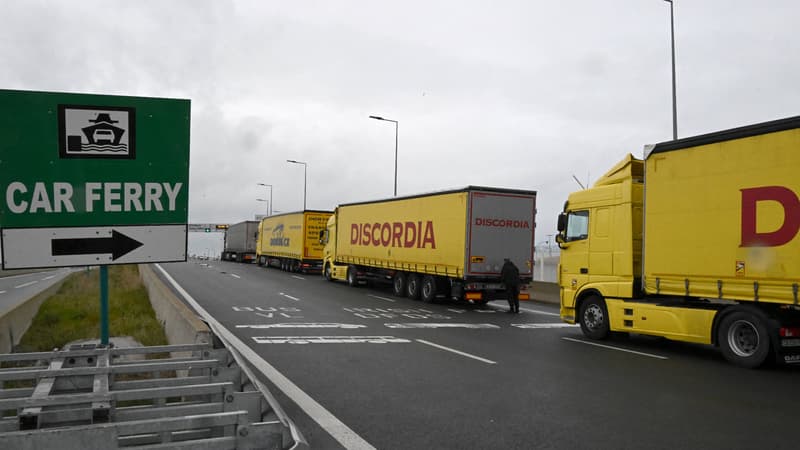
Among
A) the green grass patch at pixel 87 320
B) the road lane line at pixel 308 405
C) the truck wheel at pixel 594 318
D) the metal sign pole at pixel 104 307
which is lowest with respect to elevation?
the green grass patch at pixel 87 320

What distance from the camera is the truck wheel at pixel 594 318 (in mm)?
12352

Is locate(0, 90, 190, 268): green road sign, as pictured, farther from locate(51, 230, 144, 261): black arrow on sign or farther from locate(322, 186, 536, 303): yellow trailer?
locate(322, 186, 536, 303): yellow trailer

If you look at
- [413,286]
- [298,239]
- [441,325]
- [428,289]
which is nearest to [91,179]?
[441,325]

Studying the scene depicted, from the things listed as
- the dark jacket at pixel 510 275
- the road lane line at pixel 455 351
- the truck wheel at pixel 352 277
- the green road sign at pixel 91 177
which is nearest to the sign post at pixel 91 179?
the green road sign at pixel 91 177

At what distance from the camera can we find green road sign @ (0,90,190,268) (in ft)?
14.7

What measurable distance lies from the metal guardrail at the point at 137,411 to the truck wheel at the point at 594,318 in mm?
9100

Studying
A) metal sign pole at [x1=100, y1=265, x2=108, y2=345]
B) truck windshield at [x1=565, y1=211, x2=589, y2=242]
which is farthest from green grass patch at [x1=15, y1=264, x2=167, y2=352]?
truck windshield at [x1=565, y1=211, x2=589, y2=242]

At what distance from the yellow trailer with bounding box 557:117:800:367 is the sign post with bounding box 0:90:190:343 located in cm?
833

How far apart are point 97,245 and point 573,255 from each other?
10410 mm

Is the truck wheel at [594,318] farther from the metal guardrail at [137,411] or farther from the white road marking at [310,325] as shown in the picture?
the metal guardrail at [137,411]

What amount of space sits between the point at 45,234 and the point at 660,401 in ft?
21.1

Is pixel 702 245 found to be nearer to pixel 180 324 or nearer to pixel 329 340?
pixel 329 340

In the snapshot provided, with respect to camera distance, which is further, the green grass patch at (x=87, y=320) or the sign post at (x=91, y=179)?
the green grass patch at (x=87, y=320)

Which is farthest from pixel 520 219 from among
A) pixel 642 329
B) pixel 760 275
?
pixel 760 275
